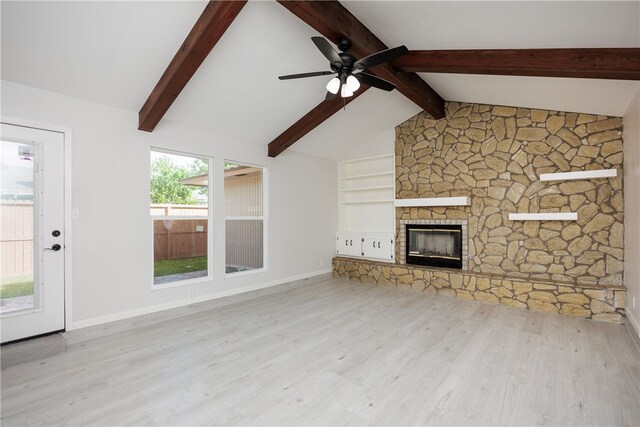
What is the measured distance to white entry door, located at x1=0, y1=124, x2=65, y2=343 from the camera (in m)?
2.95

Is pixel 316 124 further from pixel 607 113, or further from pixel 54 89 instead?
pixel 607 113

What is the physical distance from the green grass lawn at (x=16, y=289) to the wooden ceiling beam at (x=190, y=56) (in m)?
2.06

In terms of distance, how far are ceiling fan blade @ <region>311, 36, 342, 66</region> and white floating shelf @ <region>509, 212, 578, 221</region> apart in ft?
12.2

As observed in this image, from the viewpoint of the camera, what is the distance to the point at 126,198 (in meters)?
3.68

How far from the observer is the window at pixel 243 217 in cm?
492

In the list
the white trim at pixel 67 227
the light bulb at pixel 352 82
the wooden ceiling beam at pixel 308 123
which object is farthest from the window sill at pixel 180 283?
the light bulb at pixel 352 82

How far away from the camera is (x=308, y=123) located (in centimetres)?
490

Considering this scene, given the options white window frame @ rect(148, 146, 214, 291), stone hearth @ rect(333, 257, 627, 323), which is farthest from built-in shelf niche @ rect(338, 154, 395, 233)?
white window frame @ rect(148, 146, 214, 291)

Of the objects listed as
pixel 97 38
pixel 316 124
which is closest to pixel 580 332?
pixel 316 124

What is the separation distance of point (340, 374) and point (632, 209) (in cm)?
397

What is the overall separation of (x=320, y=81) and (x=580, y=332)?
4.52 m

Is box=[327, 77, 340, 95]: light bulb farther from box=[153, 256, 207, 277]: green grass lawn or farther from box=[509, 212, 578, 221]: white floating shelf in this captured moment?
box=[509, 212, 578, 221]: white floating shelf

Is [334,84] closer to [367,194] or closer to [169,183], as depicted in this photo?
[169,183]

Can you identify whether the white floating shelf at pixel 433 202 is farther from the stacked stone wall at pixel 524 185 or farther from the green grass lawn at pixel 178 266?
the green grass lawn at pixel 178 266
